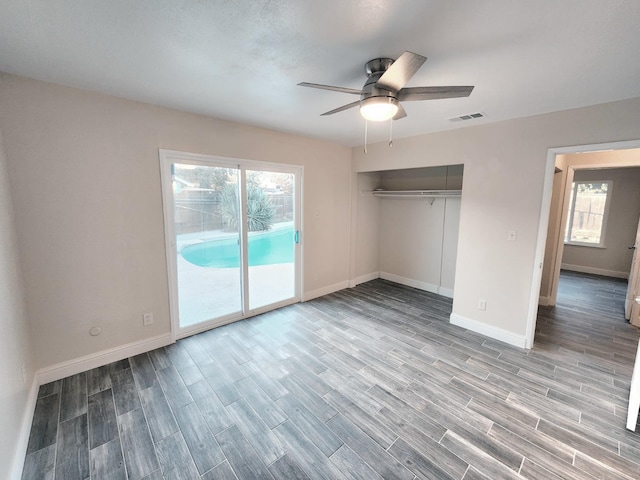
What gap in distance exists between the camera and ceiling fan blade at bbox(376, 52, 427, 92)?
1.38 metres

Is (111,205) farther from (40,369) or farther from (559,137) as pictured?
(559,137)

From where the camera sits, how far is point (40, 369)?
2344 millimetres

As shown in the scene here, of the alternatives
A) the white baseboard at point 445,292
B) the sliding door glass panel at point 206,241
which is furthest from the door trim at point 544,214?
the sliding door glass panel at point 206,241

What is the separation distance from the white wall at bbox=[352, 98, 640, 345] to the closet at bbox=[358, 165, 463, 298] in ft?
3.20

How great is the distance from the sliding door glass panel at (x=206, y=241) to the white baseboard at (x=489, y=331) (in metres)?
3.00

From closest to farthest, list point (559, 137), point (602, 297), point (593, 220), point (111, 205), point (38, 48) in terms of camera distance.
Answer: point (38, 48)
point (111, 205)
point (559, 137)
point (602, 297)
point (593, 220)

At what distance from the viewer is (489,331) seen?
333 centimetres

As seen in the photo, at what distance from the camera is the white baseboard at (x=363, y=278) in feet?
16.9

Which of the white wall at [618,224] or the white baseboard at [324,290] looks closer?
the white baseboard at [324,290]

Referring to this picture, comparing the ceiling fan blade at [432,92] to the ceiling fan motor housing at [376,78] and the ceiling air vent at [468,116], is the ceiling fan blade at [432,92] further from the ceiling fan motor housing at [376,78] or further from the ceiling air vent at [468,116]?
the ceiling air vent at [468,116]

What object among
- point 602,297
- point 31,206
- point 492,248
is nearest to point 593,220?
point 602,297

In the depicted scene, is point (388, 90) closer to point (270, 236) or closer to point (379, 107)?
point (379, 107)

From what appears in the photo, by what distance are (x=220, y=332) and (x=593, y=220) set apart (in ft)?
26.9

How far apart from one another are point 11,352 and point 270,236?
2.67 meters
